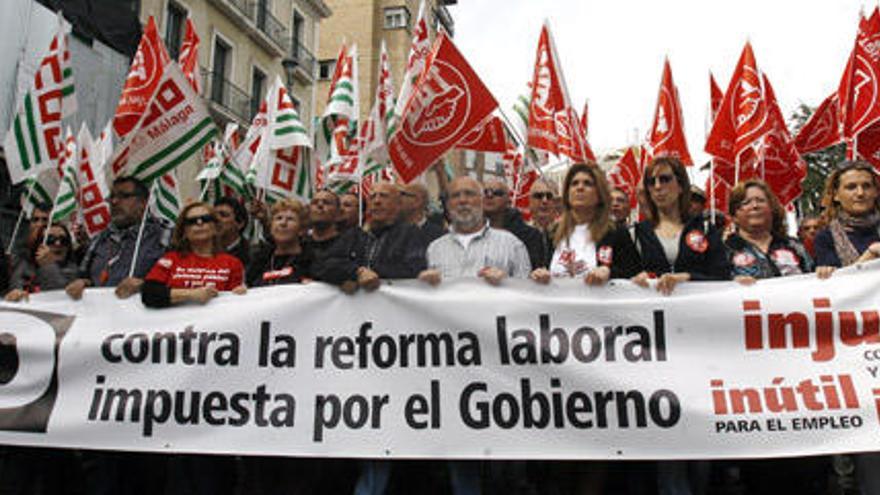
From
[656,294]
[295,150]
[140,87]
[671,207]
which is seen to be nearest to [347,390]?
[656,294]

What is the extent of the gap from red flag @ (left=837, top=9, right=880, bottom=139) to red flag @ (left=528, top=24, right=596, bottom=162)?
2.10m

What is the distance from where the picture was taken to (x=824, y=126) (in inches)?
297

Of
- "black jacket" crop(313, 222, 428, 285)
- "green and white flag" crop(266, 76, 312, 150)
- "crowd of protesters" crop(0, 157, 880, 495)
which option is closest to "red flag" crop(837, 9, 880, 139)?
"crowd of protesters" crop(0, 157, 880, 495)

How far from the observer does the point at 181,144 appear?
187 inches

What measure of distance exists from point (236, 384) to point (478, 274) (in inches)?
54.0

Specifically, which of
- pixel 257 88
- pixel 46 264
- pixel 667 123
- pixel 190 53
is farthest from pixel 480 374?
pixel 257 88

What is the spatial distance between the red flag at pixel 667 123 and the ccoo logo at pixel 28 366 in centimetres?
581

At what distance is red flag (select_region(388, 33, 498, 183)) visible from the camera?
504 cm

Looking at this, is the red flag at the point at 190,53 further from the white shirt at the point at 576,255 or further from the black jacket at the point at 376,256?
the white shirt at the point at 576,255

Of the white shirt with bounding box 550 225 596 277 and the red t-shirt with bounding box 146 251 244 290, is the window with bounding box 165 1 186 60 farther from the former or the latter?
the white shirt with bounding box 550 225 596 277

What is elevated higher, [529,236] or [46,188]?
[46,188]

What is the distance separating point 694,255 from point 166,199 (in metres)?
5.65

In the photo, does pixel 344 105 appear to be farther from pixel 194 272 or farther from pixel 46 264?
pixel 194 272

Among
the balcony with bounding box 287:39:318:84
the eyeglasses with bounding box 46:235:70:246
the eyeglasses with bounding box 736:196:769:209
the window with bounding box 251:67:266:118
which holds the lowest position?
the eyeglasses with bounding box 46:235:70:246
